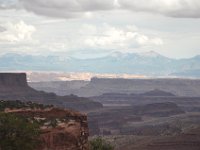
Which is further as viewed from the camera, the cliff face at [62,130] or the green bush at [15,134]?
the cliff face at [62,130]

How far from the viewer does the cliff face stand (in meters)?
47.2

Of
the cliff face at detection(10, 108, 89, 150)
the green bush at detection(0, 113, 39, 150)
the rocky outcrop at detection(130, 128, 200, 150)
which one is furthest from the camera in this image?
the rocky outcrop at detection(130, 128, 200, 150)

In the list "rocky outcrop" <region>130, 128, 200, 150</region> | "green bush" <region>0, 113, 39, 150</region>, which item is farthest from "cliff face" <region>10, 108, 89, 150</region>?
"rocky outcrop" <region>130, 128, 200, 150</region>

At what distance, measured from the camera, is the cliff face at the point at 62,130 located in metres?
47.2

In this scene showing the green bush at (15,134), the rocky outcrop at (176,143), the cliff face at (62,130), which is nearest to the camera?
the green bush at (15,134)

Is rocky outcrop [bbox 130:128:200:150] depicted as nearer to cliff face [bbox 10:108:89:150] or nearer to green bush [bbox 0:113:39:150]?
cliff face [bbox 10:108:89:150]

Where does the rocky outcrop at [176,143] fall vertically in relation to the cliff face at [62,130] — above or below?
below

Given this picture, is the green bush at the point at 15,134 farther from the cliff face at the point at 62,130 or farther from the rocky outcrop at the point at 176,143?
the rocky outcrop at the point at 176,143

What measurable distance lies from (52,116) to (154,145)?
75166 millimetres

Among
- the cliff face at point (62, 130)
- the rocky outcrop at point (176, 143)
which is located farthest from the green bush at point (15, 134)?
the rocky outcrop at point (176, 143)

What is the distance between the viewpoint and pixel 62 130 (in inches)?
1895

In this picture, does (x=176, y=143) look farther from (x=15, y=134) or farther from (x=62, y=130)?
(x=15, y=134)

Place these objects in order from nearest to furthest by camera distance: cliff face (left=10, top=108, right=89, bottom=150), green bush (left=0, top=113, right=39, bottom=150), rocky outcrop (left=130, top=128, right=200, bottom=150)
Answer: green bush (left=0, top=113, right=39, bottom=150), cliff face (left=10, top=108, right=89, bottom=150), rocky outcrop (left=130, top=128, right=200, bottom=150)

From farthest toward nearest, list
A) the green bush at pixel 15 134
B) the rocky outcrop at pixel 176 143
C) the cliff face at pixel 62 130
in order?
the rocky outcrop at pixel 176 143, the cliff face at pixel 62 130, the green bush at pixel 15 134
